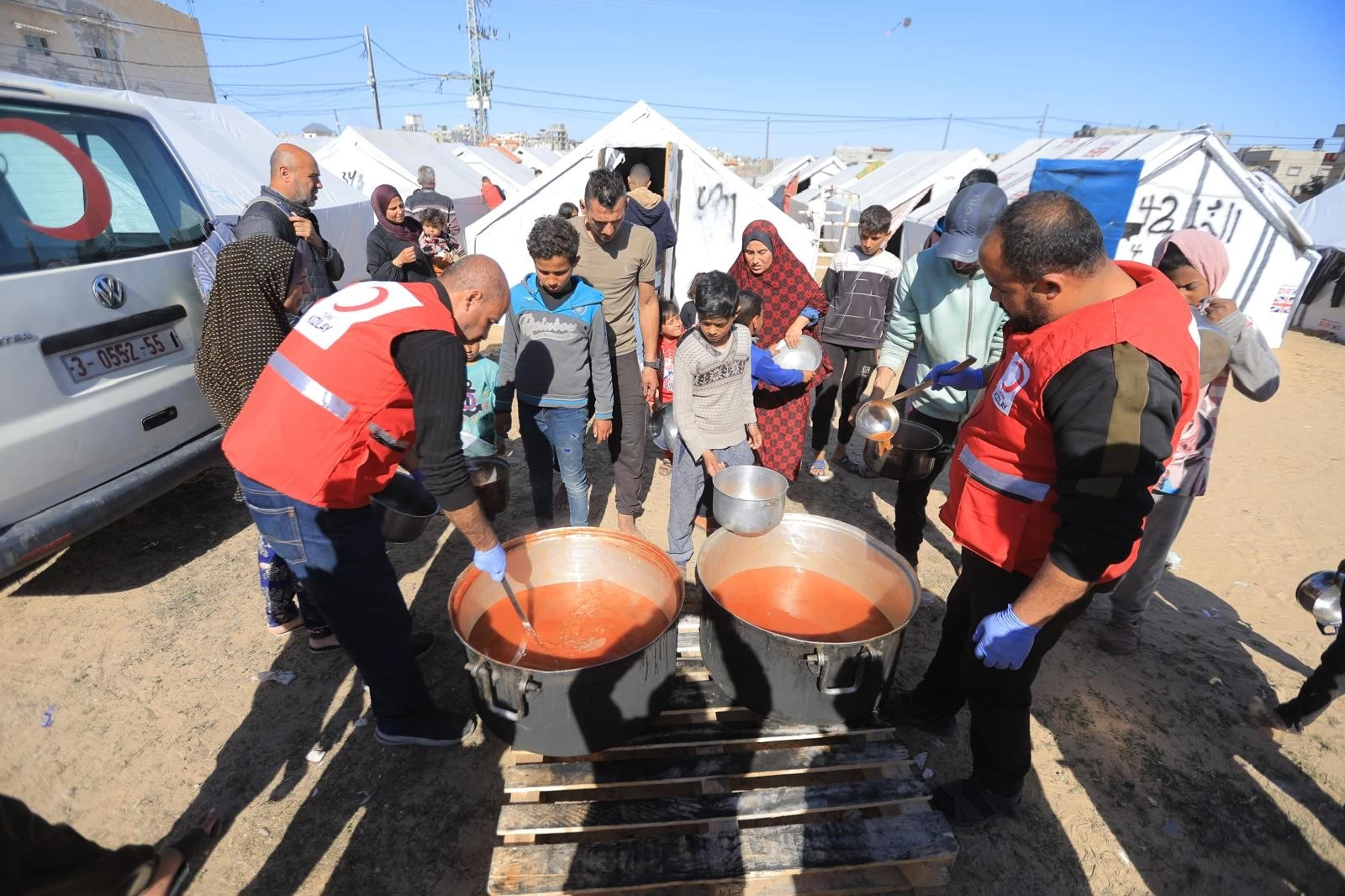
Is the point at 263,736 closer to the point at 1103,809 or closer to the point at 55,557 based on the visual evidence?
the point at 55,557

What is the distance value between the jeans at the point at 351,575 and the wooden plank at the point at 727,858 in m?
0.88

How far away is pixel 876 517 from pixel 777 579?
2.02 metres

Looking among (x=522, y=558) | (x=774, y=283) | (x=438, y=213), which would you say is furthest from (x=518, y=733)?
(x=438, y=213)

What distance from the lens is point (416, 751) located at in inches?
105

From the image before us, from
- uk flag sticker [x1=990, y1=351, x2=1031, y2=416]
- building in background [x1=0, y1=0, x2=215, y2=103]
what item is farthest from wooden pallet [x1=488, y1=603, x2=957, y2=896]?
building in background [x1=0, y1=0, x2=215, y2=103]

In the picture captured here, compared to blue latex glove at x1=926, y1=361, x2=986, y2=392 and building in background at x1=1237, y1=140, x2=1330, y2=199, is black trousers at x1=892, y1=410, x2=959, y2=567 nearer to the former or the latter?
blue latex glove at x1=926, y1=361, x2=986, y2=392

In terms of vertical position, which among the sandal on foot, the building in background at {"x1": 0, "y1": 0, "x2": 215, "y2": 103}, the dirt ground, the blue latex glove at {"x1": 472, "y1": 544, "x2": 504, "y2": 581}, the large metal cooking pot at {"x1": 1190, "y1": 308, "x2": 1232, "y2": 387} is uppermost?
the building in background at {"x1": 0, "y1": 0, "x2": 215, "y2": 103}

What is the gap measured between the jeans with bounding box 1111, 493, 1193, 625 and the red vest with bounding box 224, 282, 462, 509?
3.46 m

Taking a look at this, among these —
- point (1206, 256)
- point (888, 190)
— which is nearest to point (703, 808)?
point (1206, 256)

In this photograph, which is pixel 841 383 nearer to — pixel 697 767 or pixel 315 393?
pixel 697 767

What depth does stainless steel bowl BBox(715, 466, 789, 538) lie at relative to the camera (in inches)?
106

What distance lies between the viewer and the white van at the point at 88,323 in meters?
2.58

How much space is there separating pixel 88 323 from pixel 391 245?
3252mm

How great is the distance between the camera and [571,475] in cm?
374
